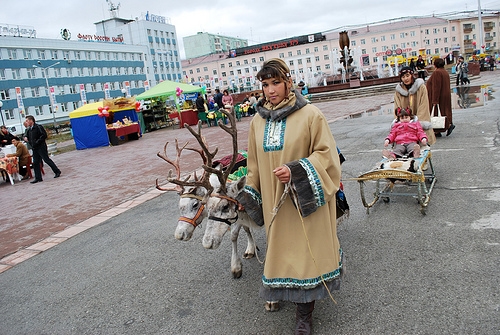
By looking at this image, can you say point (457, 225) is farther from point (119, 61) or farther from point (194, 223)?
point (119, 61)

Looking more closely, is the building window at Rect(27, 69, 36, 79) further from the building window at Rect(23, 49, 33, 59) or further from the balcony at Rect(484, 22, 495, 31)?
the balcony at Rect(484, 22, 495, 31)

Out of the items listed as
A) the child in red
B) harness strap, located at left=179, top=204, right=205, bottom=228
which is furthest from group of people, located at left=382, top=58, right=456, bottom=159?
harness strap, located at left=179, top=204, right=205, bottom=228

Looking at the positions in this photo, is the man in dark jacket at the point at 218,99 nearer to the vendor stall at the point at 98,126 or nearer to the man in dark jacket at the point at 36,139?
the vendor stall at the point at 98,126

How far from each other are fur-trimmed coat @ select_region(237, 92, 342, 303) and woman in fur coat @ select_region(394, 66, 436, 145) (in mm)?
4055

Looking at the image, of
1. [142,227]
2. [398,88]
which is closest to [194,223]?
[142,227]

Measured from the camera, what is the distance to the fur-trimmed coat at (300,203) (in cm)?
261

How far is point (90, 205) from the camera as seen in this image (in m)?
7.94

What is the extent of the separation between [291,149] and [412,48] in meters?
89.0

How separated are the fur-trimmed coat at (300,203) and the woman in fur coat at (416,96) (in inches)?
160

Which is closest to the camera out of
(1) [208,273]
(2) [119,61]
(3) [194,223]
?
(3) [194,223]

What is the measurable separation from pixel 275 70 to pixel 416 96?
437 cm

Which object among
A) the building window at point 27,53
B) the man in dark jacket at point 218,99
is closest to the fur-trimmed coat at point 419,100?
the man in dark jacket at point 218,99

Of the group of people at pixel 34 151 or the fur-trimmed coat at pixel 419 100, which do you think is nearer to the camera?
the fur-trimmed coat at pixel 419 100

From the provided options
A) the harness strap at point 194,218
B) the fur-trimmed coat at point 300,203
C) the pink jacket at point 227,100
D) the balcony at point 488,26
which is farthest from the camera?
the balcony at point 488,26
